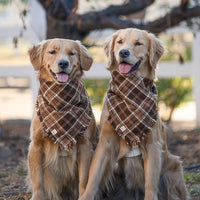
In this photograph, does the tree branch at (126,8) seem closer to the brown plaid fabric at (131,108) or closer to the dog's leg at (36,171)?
the brown plaid fabric at (131,108)

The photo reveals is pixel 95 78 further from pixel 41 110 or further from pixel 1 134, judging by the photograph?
pixel 41 110

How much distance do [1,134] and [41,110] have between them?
3775 mm

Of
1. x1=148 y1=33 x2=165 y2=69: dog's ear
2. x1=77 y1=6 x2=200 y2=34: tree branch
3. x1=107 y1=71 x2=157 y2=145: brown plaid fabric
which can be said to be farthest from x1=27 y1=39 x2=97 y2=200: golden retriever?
x1=77 y1=6 x2=200 y2=34: tree branch

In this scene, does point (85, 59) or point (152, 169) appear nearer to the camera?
point (152, 169)

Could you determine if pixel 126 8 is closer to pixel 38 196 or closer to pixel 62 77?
pixel 62 77

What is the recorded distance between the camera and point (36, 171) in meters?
3.96

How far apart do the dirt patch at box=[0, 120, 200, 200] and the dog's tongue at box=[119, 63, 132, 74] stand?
4.55ft

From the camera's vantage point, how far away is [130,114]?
389 cm

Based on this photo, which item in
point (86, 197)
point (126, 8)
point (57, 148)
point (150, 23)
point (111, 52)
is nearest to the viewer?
point (86, 197)

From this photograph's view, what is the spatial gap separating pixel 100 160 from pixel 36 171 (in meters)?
0.57

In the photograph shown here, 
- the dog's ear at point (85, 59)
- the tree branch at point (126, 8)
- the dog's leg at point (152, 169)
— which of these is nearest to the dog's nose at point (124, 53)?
the dog's ear at point (85, 59)

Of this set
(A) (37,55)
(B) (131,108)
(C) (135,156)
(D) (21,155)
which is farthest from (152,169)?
(D) (21,155)

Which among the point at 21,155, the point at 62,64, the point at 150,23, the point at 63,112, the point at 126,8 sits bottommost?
the point at 21,155

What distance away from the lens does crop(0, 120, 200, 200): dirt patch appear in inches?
185
